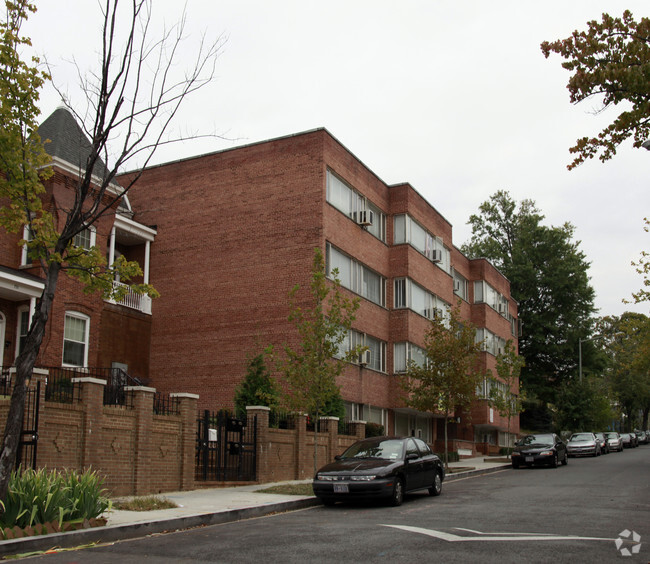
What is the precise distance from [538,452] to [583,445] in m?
13.0

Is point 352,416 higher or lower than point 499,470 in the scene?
higher

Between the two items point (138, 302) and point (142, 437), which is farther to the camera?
point (138, 302)

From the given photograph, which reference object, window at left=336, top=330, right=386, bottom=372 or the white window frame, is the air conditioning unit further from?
the white window frame

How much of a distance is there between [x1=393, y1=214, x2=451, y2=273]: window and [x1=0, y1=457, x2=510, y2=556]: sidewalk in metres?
16.4

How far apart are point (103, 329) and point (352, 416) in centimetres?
967

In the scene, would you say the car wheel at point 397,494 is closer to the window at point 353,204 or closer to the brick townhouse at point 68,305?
the brick townhouse at point 68,305

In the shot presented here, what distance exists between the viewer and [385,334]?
1220 inches

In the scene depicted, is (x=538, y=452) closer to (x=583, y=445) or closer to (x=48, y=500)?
(x=583, y=445)

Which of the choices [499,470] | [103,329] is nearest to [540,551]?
[103,329]

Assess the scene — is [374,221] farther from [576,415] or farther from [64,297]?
[576,415]


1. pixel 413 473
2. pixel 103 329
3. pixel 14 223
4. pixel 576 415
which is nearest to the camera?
pixel 14 223

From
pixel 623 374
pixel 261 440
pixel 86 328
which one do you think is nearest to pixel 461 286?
pixel 86 328

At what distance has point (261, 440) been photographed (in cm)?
1905

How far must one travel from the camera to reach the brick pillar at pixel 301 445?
20641mm
